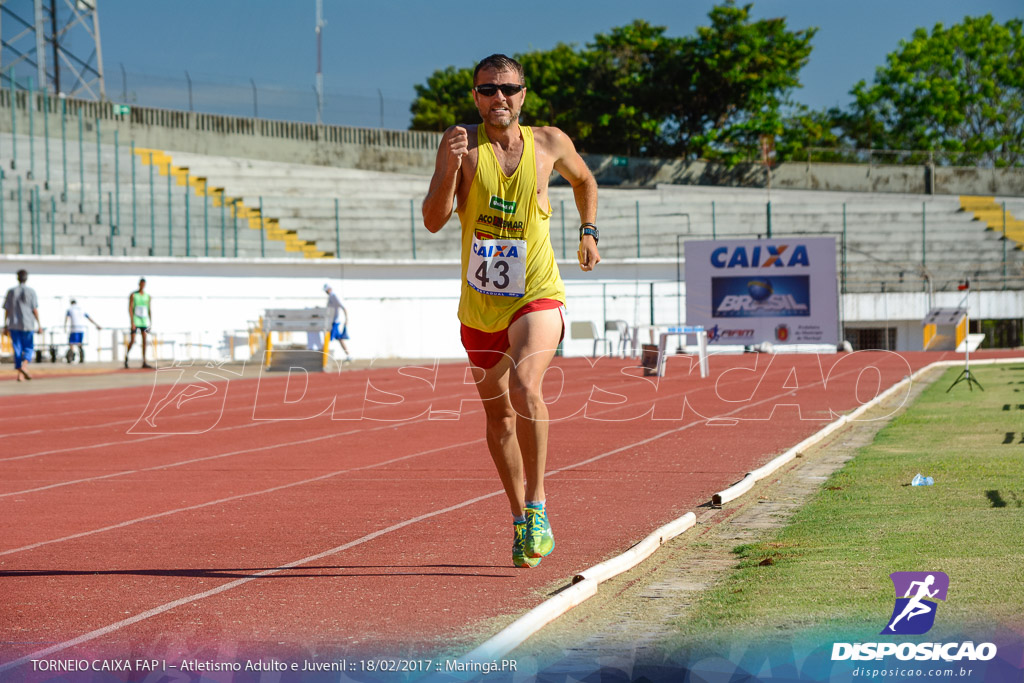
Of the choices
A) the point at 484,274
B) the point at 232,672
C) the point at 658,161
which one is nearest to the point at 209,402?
the point at 484,274

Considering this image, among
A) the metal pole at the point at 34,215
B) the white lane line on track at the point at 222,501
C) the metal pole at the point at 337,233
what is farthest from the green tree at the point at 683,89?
the white lane line on track at the point at 222,501

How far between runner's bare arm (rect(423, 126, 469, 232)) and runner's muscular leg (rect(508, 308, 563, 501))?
0.55m

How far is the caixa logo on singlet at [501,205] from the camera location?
4.75 metres

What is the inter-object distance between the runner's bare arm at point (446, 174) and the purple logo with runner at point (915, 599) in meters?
2.17

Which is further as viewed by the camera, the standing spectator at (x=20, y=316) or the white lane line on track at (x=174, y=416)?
the standing spectator at (x=20, y=316)

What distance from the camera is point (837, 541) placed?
203 inches

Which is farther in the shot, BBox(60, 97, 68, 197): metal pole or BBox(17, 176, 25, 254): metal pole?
BBox(60, 97, 68, 197): metal pole

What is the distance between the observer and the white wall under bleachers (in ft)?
100

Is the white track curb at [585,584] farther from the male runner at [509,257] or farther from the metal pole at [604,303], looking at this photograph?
the metal pole at [604,303]

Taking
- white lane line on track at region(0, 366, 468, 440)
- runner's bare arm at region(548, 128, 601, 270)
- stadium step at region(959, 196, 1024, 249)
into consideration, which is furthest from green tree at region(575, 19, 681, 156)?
runner's bare arm at region(548, 128, 601, 270)

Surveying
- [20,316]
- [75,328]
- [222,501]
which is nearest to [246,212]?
[75,328]

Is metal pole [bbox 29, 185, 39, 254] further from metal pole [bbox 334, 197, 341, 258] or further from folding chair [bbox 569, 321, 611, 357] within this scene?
folding chair [bbox 569, 321, 611, 357]

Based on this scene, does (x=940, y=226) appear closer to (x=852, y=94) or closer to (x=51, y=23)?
(x=852, y=94)

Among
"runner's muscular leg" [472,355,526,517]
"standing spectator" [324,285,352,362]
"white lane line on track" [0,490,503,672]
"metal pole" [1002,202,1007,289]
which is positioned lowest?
"white lane line on track" [0,490,503,672]
